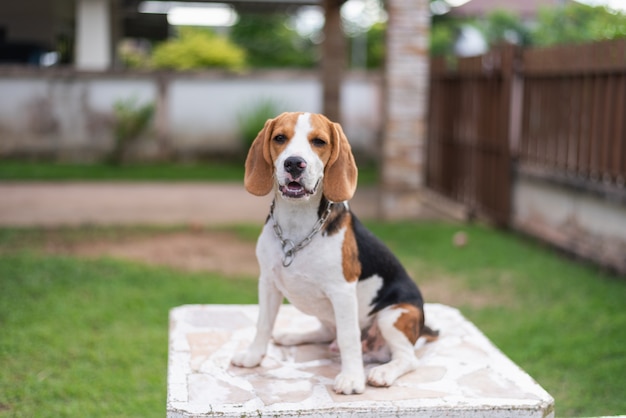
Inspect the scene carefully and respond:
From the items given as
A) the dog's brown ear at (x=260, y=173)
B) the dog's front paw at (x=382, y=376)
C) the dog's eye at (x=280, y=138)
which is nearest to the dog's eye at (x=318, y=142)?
the dog's eye at (x=280, y=138)

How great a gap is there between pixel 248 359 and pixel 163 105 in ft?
40.7

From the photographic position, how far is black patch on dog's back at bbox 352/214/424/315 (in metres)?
3.56

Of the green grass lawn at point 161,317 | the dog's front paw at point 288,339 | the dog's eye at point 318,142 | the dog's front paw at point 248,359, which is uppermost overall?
the dog's eye at point 318,142

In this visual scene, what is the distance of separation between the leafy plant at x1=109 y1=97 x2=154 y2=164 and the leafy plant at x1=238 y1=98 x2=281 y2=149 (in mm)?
1689

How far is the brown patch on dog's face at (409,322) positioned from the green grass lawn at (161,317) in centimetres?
131

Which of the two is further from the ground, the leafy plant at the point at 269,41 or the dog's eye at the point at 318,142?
the leafy plant at the point at 269,41

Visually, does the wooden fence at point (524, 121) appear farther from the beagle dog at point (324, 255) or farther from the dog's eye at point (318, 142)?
the dog's eye at point (318, 142)

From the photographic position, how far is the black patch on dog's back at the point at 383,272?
356 centimetres

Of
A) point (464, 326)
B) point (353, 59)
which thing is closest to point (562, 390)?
point (464, 326)

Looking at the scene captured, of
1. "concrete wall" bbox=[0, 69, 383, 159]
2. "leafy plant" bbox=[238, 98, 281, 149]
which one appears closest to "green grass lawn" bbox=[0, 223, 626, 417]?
"leafy plant" bbox=[238, 98, 281, 149]

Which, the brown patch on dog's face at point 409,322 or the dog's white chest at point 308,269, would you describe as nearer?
the dog's white chest at point 308,269

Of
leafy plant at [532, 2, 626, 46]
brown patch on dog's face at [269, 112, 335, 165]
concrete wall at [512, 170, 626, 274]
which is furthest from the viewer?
leafy plant at [532, 2, 626, 46]

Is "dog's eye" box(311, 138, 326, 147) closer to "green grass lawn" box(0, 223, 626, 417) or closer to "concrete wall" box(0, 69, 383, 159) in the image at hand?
"green grass lawn" box(0, 223, 626, 417)

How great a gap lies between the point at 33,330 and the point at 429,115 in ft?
25.4
